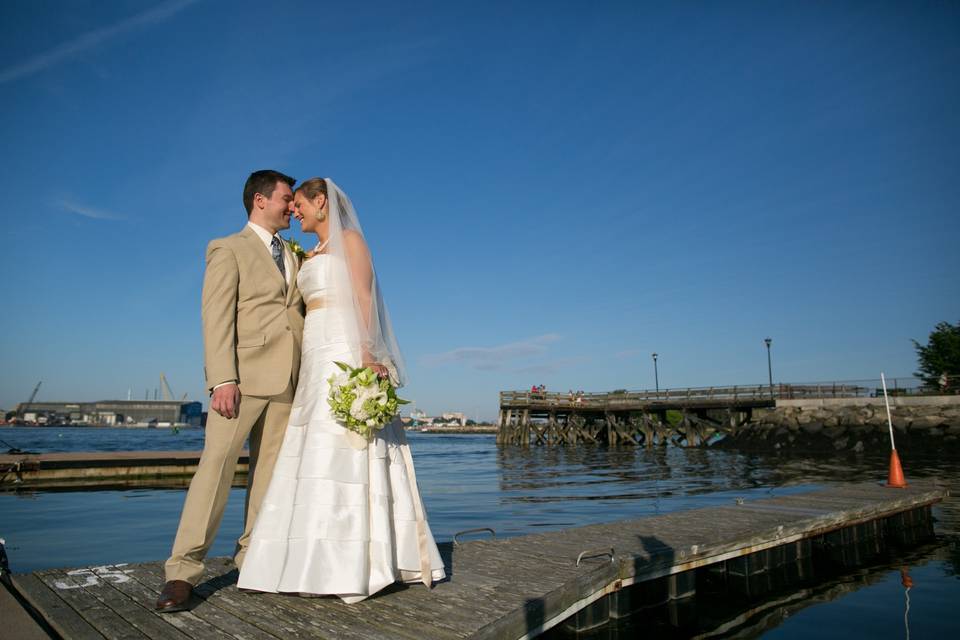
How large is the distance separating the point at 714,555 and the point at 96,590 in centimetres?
477

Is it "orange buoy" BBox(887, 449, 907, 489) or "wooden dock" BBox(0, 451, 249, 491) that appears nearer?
"orange buoy" BBox(887, 449, 907, 489)

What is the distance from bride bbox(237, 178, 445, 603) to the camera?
306 cm

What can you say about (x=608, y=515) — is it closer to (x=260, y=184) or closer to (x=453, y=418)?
(x=260, y=184)

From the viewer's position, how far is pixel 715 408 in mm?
32188

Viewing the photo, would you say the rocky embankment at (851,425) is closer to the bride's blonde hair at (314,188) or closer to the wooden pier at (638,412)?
the wooden pier at (638,412)

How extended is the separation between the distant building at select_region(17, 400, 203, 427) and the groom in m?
141

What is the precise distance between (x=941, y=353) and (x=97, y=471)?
47.1 m

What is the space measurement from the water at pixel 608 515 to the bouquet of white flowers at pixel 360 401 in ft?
9.18

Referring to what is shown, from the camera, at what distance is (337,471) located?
10.4 ft

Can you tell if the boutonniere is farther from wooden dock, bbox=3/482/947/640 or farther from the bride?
wooden dock, bbox=3/482/947/640

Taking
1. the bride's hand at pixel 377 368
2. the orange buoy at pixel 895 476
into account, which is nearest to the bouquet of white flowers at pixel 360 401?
the bride's hand at pixel 377 368

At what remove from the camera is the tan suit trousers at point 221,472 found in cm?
306

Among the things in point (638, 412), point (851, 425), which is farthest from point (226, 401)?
point (638, 412)

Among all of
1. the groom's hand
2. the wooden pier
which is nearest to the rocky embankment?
the wooden pier
